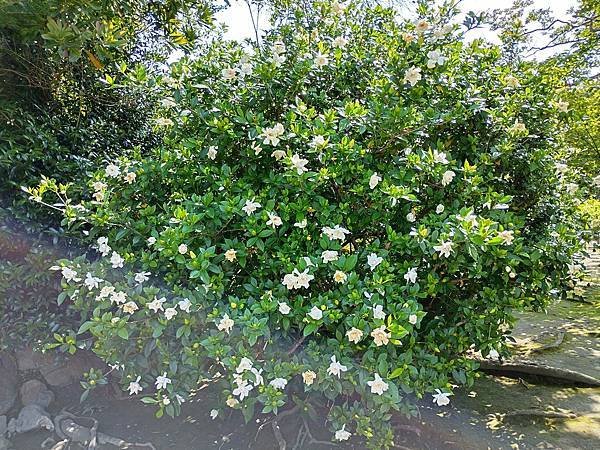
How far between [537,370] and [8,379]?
3242 mm

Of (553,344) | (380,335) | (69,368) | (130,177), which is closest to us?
(380,335)

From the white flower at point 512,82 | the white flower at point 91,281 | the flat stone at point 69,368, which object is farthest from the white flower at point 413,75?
the flat stone at point 69,368

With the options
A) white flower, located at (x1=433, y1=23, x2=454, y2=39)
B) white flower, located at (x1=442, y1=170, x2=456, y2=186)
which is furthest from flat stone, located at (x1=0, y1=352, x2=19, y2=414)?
white flower, located at (x1=433, y1=23, x2=454, y2=39)

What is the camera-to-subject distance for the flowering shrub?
5.26ft

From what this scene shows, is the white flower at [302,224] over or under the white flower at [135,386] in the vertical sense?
over

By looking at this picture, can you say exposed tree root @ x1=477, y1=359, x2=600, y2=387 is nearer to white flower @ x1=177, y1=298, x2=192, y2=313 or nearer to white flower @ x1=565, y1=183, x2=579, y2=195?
white flower @ x1=565, y1=183, x2=579, y2=195

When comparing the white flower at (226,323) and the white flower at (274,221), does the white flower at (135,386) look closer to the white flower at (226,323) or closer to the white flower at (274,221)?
the white flower at (226,323)

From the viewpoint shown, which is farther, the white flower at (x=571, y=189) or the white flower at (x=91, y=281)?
the white flower at (x=571, y=189)

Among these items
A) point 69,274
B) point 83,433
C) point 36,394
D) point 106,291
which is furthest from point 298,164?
point 36,394

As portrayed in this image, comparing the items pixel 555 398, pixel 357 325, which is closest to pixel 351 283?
pixel 357 325

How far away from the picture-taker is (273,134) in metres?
1.73

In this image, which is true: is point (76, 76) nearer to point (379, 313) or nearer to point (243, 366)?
point (243, 366)

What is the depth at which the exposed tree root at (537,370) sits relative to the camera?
275 cm

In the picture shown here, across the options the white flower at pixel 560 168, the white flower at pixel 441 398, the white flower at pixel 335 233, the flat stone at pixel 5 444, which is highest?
the white flower at pixel 560 168
